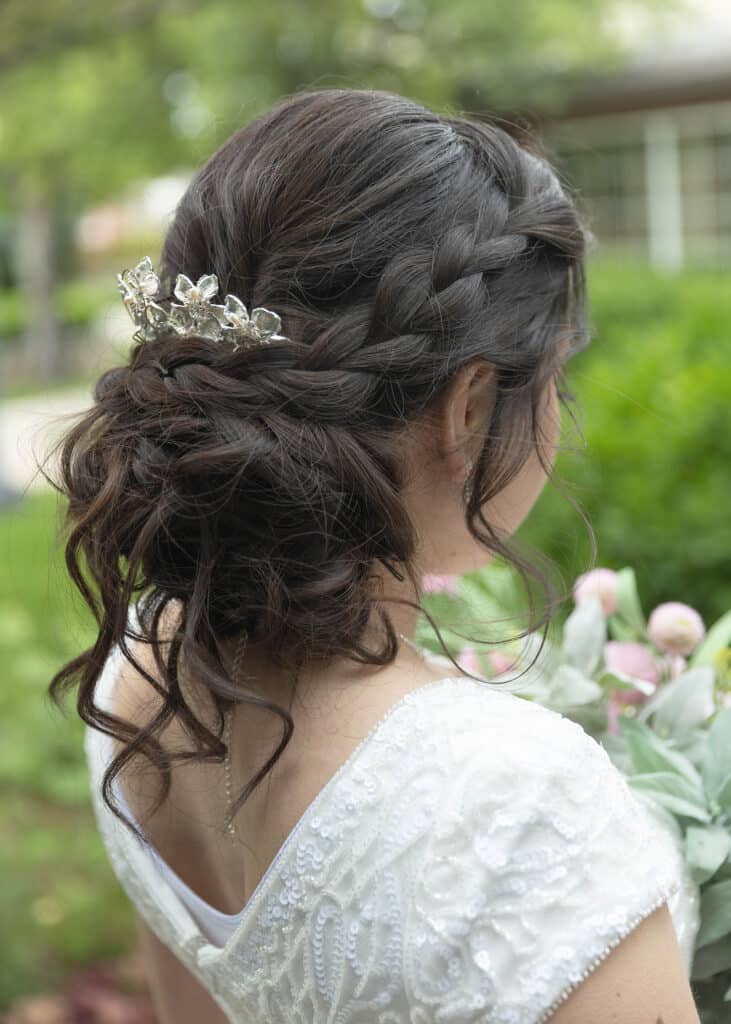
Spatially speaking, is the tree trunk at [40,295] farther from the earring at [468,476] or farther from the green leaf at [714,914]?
the green leaf at [714,914]

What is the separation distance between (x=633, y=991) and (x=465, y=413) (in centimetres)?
60

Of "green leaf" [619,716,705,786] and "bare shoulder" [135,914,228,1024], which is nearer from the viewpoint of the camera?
"green leaf" [619,716,705,786]

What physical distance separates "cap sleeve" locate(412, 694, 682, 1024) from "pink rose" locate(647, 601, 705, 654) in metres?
0.53

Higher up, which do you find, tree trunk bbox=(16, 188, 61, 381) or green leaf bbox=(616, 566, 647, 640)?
green leaf bbox=(616, 566, 647, 640)

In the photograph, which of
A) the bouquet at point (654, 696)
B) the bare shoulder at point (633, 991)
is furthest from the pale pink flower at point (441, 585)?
the bare shoulder at point (633, 991)

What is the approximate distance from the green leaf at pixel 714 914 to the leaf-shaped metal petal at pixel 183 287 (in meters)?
0.89

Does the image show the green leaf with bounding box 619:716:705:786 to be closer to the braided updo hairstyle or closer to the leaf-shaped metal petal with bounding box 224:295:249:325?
the braided updo hairstyle

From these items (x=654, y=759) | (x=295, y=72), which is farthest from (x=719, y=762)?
(x=295, y=72)

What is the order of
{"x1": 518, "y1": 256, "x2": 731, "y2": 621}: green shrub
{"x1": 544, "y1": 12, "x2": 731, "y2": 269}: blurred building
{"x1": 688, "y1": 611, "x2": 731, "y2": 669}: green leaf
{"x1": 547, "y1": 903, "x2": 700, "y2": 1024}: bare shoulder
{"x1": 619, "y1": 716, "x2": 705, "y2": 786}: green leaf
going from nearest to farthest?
{"x1": 547, "y1": 903, "x2": 700, "y2": 1024}: bare shoulder → {"x1": 619, "y1": 716, "x2": 705, "y2": 786}: green leaf → {"x1": 688, "y1": 611, "x2": 731, "y2": 669}: green leaf → {"x1": 518, "y1": 256, "x2": 731, "y2": 621}: green shrub → {"x1": 544, "y1": 12, "x2": 731, "y2": 269}: blurred building

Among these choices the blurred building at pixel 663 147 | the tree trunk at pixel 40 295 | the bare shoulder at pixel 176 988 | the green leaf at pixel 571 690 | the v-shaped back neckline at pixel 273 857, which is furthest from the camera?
the tree trunk at pixel 40 295

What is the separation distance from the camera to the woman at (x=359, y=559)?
105 cm

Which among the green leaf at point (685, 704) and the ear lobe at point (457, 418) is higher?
the ear lobe at point (457, 418)

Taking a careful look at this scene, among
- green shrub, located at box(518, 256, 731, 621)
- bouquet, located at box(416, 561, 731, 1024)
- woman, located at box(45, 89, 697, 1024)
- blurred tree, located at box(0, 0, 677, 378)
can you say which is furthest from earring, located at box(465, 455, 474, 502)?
blurred tree, located at box(0, 0, 677, 378)

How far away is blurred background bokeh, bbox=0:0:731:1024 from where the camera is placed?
3.04 metres
